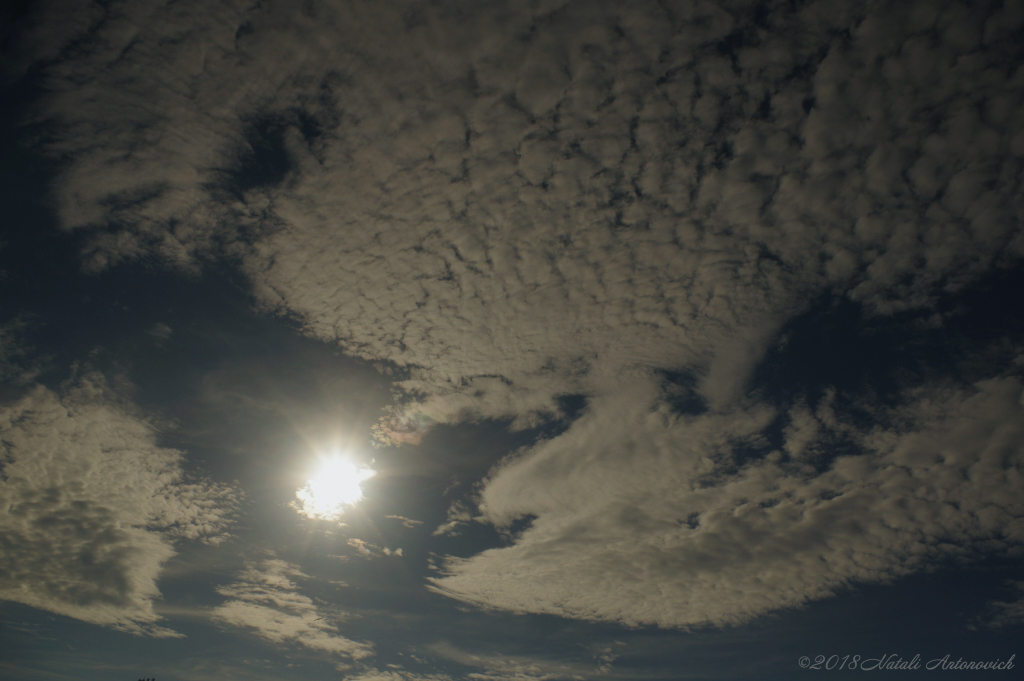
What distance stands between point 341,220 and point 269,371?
336 centimetres

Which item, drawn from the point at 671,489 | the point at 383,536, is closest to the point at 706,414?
the point at 671,489

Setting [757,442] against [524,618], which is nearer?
[757,442]

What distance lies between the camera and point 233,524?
10.4 meters

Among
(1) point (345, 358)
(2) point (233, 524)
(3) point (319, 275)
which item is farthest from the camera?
(2) point (233, 524)

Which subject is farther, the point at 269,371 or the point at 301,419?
the point at 301,419

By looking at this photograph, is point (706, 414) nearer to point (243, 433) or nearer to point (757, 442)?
point (757, 442)

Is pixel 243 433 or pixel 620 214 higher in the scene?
pixel 620 214

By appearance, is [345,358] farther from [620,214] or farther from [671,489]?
[671,489]

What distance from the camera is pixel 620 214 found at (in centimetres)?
461

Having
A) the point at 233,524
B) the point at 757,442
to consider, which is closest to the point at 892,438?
the point at 757,442

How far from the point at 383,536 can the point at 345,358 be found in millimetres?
6207

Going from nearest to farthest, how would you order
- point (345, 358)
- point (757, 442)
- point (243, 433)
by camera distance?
1. point (345, 358)
2. point (757, 442)
3. point (243, 433)

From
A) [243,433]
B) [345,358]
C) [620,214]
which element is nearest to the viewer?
[620,214]

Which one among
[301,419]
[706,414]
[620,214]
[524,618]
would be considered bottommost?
[524,618]
